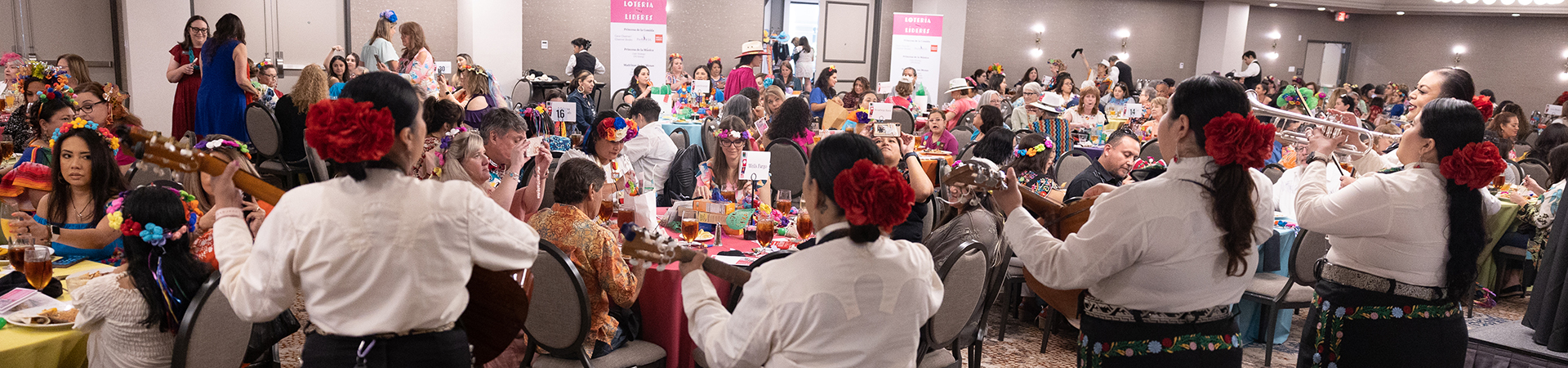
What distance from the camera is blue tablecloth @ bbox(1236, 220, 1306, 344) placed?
13.9 feet

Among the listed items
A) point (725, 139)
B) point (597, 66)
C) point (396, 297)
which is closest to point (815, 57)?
point (597, 66)

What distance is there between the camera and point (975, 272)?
9.09ft

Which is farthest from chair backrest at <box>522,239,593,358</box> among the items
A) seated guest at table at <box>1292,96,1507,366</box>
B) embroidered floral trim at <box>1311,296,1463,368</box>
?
embroidered floral trim at <box>1311,296,1463,368</box>

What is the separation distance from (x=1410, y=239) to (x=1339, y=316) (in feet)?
1.01

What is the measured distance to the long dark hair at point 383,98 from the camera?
159cm

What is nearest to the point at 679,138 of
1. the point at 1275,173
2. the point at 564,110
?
the point at 564,110

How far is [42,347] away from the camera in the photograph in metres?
2.08

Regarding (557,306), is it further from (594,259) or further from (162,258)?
(162,258)

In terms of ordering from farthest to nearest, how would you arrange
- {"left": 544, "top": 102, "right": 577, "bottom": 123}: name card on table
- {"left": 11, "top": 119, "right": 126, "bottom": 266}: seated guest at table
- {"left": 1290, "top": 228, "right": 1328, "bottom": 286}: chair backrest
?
{"left": 544, "top": 102, "right": 577, "bottom": 123}: name card on table, {"left": 1290, "top": 228, "right": 1328, "bottom": 286}: chair backrest, {"left": 11, "top": 119, "right": 126, "bottom": 266}: seated guest at table

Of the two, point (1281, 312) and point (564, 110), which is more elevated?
point (564, 110)

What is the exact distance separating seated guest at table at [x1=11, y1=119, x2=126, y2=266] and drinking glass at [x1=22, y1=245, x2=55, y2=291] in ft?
1.51

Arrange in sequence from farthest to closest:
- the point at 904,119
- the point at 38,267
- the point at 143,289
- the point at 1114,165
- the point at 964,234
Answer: the point at 904,119
the point at 1114,165
the point at 964,234
the point at 38,267
the point at 143,289

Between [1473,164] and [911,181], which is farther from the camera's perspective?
[911,181]

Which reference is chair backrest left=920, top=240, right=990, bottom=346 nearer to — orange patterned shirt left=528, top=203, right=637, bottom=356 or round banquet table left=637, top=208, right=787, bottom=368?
round banquet table left=637, top=208, right=787, bottom=368
